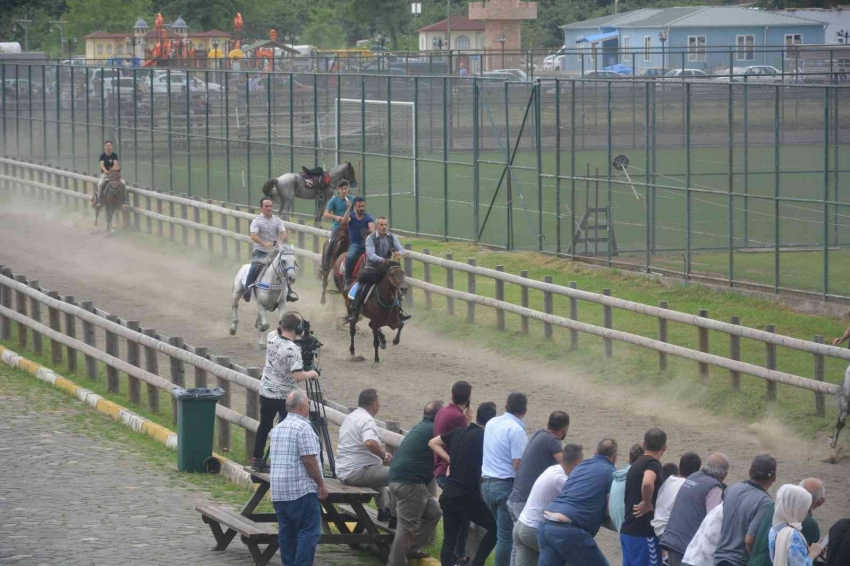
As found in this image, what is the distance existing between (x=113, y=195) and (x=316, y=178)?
246 inches

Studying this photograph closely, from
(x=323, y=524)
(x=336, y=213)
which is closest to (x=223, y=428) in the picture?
(x=323, y=524)

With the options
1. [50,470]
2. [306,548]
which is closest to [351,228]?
[50,470]

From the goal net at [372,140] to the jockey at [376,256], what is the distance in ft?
40.4

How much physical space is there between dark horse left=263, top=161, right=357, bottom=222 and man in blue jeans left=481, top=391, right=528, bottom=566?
20.8 metres

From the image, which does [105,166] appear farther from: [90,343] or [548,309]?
[548,309]

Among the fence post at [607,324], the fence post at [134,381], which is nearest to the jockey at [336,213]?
the fence post at [607,324]

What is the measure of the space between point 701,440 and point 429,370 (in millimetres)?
5288

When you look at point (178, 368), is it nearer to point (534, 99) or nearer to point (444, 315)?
point (444, 315)

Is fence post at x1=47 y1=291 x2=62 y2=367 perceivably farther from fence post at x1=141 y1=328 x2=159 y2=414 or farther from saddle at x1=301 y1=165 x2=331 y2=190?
saddle at x1=301 y1=165 x2=331 y2=190

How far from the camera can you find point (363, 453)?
11.4 m

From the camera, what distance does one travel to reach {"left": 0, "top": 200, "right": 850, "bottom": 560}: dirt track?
50.7ft

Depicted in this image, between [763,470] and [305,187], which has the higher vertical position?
[305,187]

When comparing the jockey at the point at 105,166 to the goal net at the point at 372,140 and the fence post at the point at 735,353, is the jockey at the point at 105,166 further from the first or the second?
the fence post at the point at 735,353

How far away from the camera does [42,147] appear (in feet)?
150
